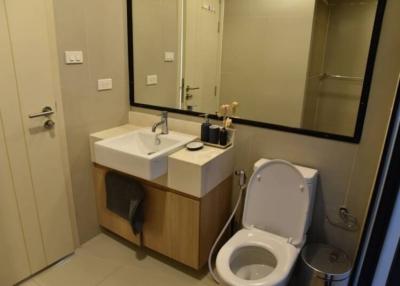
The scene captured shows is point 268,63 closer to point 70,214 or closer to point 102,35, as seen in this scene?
point 102,35

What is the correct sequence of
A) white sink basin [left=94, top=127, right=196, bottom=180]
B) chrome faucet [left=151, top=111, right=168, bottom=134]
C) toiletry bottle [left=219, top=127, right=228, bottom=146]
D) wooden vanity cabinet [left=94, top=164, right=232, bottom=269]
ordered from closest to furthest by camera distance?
1. white sink basin [left=94, top=127, right=196, bottom=180]
2. wooden vanity cabinet [left=94, top=164, right=232, bottom=269]
3. toiletry bottle [left=219, top=127, right=228, bottom=146]
4. chrome faucet [left=151, top=111, right=168, bottom=134]

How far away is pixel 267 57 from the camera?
1.92 metres

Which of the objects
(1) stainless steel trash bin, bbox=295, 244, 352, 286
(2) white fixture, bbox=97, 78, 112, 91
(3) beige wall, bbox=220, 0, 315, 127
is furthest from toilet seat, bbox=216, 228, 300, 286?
(2) white fixture, bbox=97, 78, 112, 91

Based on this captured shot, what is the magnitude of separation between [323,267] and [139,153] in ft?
3.99

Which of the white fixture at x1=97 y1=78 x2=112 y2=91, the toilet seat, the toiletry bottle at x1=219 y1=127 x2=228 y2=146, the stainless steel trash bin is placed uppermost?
the white fixture at x1=97 y1=78 x2=112 y2=91

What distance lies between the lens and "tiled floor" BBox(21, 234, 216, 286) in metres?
1.88

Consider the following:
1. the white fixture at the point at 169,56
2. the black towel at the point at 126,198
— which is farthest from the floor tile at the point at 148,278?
the white fixture at the point at 169,56

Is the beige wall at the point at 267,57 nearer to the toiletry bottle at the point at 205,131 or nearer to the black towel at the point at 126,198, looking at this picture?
the toiletry bottle at the point at 205,131

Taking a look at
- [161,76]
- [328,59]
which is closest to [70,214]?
[161,76]

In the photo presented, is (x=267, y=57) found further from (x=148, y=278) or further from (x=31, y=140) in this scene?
(x=148, y=278)

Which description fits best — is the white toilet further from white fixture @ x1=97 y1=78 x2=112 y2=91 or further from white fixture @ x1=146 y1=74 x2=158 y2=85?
white fixture @ x1=97 y1=78 x2=112 y2=91

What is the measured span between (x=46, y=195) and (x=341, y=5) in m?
2.04

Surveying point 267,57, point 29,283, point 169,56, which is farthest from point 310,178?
point 29,283

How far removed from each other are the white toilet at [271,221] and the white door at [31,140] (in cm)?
115
